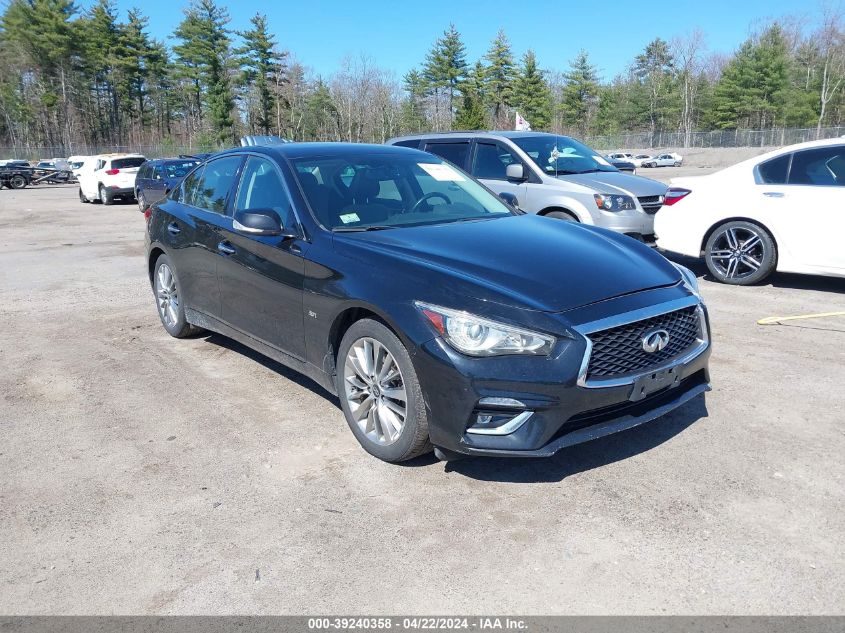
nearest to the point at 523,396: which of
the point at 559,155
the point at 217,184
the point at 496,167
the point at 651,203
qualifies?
the point at 217,184

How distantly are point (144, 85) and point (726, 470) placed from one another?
88666 millimetres

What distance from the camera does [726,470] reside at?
12.1 ft

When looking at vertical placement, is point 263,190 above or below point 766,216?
above

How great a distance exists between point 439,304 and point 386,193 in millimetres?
1542

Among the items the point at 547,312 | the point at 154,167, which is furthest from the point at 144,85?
the point at 547,312

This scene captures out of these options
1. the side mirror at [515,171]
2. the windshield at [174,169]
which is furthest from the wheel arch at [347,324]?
the windshield at [174,169]

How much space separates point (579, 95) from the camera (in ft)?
277

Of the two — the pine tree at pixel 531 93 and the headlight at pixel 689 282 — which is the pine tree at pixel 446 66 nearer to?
the pine tree at pixel 531 93

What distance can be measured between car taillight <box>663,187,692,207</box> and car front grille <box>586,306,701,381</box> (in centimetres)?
515

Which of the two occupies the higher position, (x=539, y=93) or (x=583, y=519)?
→ (x=539, y=93)

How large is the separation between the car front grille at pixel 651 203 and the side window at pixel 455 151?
99.1 inches

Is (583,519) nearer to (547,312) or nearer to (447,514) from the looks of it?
(447,514)

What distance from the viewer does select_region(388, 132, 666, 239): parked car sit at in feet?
29.5

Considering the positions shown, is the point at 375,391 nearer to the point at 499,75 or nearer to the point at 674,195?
the point at 674,195
